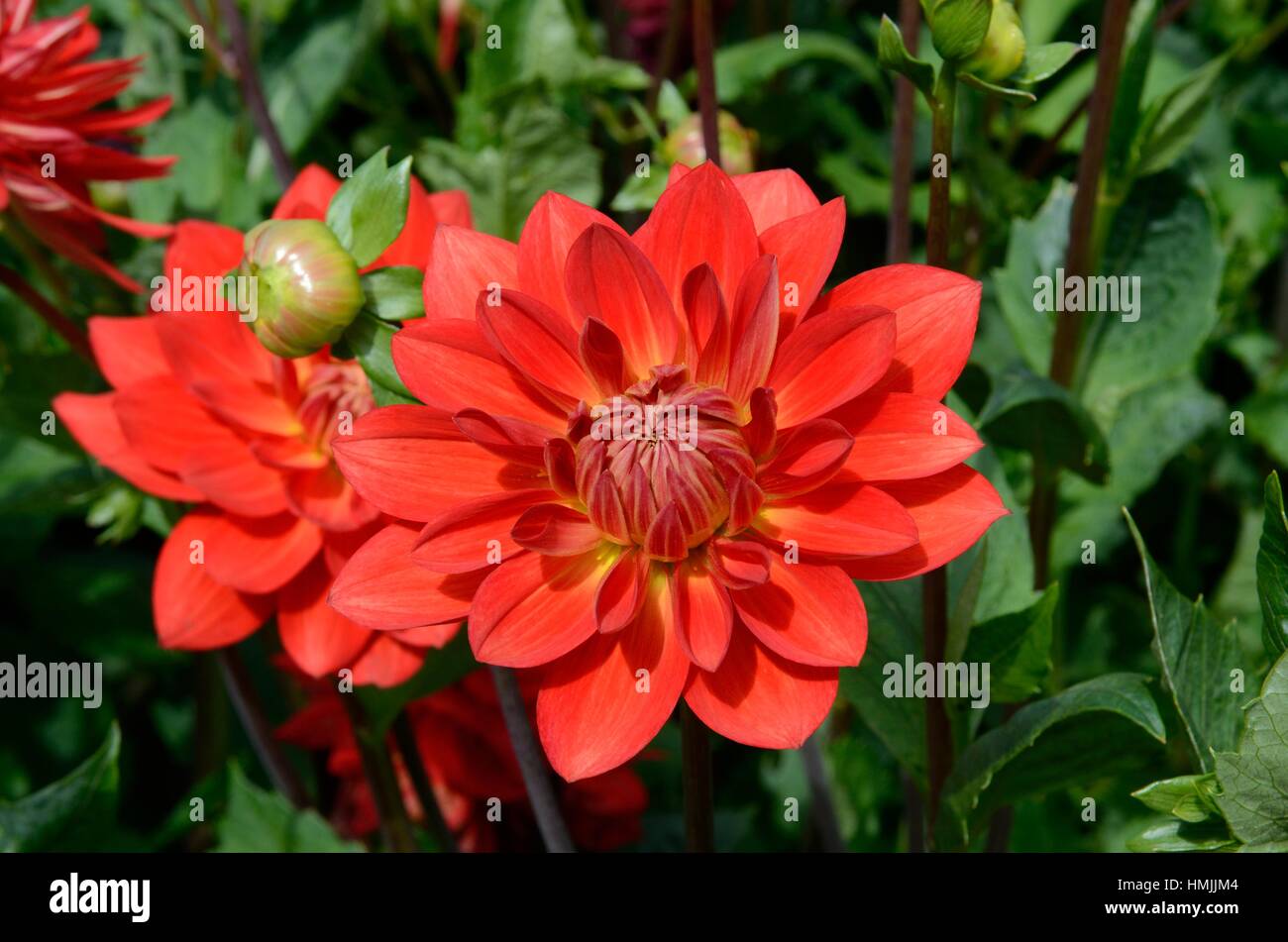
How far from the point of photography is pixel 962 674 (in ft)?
2.77

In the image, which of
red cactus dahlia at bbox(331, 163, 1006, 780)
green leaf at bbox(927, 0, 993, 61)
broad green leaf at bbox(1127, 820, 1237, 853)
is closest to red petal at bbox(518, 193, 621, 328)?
red cactus dahlia at bbox(331, 163, 1006, 780)

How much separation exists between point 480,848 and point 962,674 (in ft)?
1.52

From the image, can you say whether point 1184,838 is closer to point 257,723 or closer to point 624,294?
point 624,294

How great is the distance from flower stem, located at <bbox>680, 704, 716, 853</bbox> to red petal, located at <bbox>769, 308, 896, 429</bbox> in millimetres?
172

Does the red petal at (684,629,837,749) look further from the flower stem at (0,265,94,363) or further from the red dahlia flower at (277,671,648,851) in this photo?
the flower stem at (0,265,94,363)

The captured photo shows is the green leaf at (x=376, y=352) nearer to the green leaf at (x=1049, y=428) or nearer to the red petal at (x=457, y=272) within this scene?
the red petal at (x=457, y=272)

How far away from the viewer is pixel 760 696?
0.68 m

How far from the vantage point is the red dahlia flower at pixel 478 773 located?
104 centimetres

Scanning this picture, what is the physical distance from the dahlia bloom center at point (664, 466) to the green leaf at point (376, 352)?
12 centimetres

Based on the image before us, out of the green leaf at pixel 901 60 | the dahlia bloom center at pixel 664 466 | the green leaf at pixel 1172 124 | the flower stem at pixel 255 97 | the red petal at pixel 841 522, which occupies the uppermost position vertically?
the flower stem at pixel 255 97

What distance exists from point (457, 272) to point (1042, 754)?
447 millimetres

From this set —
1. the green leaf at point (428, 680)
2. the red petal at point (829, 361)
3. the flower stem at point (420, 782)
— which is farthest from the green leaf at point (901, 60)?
the flower stem at point (420, 782)
